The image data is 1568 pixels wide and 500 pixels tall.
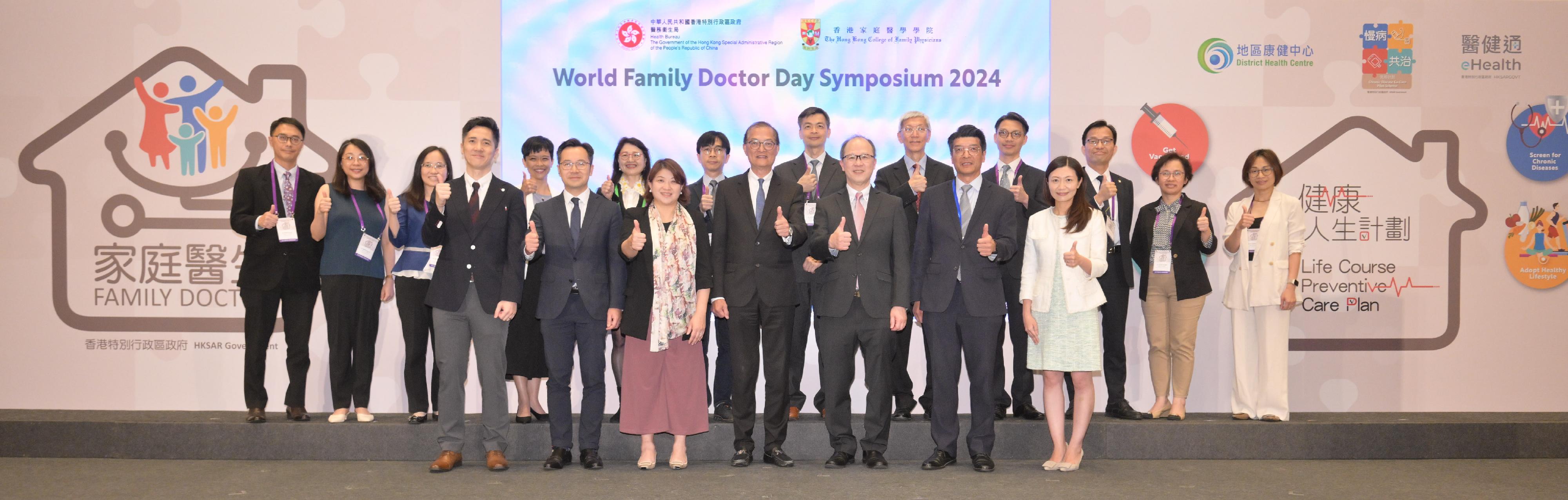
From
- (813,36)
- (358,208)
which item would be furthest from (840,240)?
(358,208)

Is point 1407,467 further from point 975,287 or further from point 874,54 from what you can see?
point 874,54

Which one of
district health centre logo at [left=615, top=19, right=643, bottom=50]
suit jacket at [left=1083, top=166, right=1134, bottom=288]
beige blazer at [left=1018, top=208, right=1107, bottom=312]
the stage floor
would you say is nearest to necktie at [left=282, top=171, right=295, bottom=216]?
the stage floor

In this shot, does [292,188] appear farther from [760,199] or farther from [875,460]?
[875,460]

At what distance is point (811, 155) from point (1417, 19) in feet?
12.8

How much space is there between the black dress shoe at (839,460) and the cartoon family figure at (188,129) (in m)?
4.04

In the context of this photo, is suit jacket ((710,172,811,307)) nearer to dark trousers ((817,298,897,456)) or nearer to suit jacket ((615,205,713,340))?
suit jacket ((615,205,713,340))

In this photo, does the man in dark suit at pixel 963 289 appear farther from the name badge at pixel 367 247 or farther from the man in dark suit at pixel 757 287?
the name badge at pixel 367 247

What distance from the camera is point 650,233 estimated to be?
405 centimetres

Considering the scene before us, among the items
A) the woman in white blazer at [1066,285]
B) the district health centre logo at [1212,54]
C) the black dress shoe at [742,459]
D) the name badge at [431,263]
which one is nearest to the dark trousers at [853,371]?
the black dress shoe at [742,459]

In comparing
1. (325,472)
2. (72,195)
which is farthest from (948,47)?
(72,195)

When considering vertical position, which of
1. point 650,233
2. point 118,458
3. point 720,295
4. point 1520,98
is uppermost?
point 1520,98

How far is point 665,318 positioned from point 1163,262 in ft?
8.19

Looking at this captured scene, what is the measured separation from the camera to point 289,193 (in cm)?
469

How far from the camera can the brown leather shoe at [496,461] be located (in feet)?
13.7
